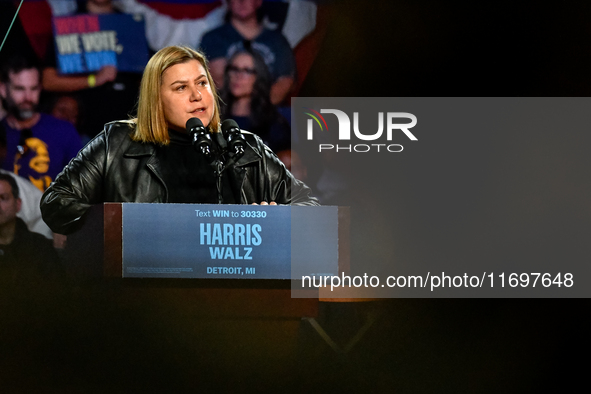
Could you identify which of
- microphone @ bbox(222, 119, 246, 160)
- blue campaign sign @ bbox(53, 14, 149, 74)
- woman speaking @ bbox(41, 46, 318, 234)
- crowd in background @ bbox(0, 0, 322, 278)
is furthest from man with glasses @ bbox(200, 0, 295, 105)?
microphone @ bbox(222, 119, 246, 160)

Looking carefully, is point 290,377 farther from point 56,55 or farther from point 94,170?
point 56,55

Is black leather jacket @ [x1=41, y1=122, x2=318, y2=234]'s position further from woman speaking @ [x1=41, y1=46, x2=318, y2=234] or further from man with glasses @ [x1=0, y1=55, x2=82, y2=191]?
man with glasses @ [x1=0, y1=55, x2=82, y2=191]

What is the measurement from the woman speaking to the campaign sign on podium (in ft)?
2.45

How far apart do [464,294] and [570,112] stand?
1208 mm

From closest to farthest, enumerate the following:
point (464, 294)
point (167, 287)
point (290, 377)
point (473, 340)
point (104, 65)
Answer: point (167, 287)
point (290, 377)
point (473, 340)
point (464, 294)
point (104, 65)

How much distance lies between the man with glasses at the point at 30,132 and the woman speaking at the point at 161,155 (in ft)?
4.71

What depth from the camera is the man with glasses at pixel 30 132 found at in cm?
411

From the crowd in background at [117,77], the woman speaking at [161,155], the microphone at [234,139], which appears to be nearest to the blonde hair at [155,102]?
the woman speaking at [161,155]

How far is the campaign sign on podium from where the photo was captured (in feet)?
6.23

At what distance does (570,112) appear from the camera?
381 centimetres

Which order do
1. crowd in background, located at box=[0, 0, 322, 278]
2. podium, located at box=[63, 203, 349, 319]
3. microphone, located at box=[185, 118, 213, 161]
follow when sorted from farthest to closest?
crowd in background, located at box=[0, 0, 322, 278] < microphone, located at box=[185, 118, 213, 161] < podium, located at box=[63, 203, 349, 319]

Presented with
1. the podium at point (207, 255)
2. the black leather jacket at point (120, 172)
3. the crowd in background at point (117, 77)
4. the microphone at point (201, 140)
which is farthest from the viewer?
the crowd in background at point (117, 77)

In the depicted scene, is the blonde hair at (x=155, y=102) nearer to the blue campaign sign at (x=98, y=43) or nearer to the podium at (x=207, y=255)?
the podium at (x=207, y=255)

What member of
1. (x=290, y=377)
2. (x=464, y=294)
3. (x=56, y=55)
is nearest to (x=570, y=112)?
(x=464, y=294)
